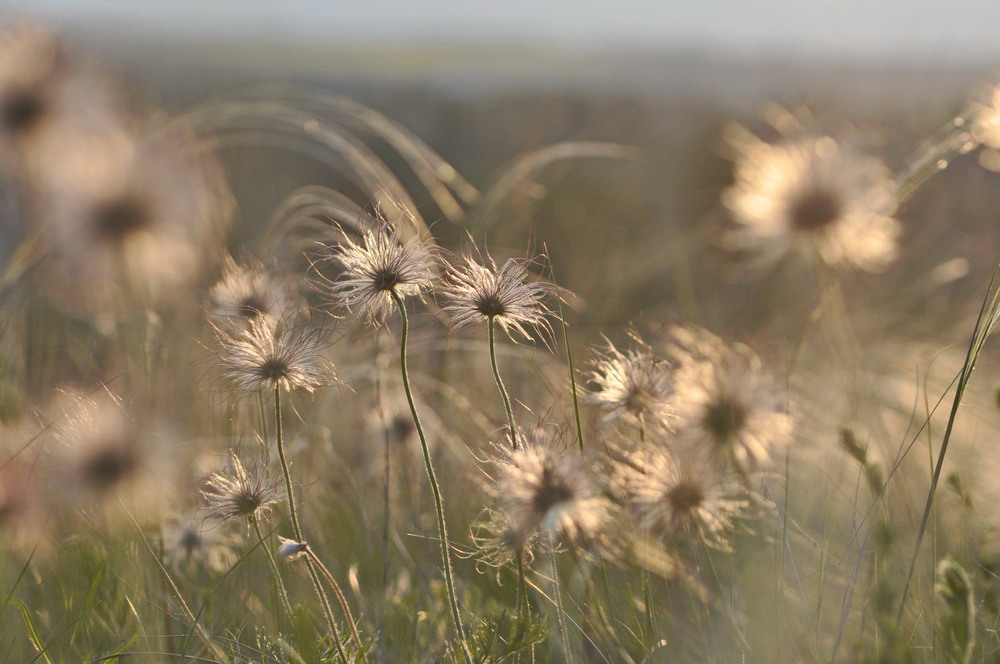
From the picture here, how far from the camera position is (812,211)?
2.54 meters

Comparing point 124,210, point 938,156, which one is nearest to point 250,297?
point 124,210

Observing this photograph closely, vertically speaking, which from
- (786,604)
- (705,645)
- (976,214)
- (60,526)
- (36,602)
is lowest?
(36,602)

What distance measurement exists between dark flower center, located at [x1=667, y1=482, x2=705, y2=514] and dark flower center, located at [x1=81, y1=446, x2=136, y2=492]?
45.5 inches

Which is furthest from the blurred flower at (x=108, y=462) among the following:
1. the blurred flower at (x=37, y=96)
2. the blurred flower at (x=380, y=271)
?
the blurred flower at (x=37, y=96)

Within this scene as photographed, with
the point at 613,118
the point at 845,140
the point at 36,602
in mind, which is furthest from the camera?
the point at 613,118

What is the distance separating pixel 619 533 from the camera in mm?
1928

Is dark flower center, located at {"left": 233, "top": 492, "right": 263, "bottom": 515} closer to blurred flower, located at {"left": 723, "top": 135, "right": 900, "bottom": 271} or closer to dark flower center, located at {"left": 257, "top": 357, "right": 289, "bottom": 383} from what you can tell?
dark flower center, located at {"left": 257, "top": 357, "right": 289, "bottom": 383}

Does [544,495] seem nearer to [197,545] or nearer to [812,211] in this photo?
[197,545]

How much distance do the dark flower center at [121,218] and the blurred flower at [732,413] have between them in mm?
1852

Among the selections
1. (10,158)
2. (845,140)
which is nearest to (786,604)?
(845,140)

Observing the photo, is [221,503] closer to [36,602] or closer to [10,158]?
[36,602]

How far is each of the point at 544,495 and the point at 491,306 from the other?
30 centimetres

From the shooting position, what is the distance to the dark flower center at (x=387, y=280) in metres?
1.42

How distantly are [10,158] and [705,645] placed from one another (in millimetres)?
2745
